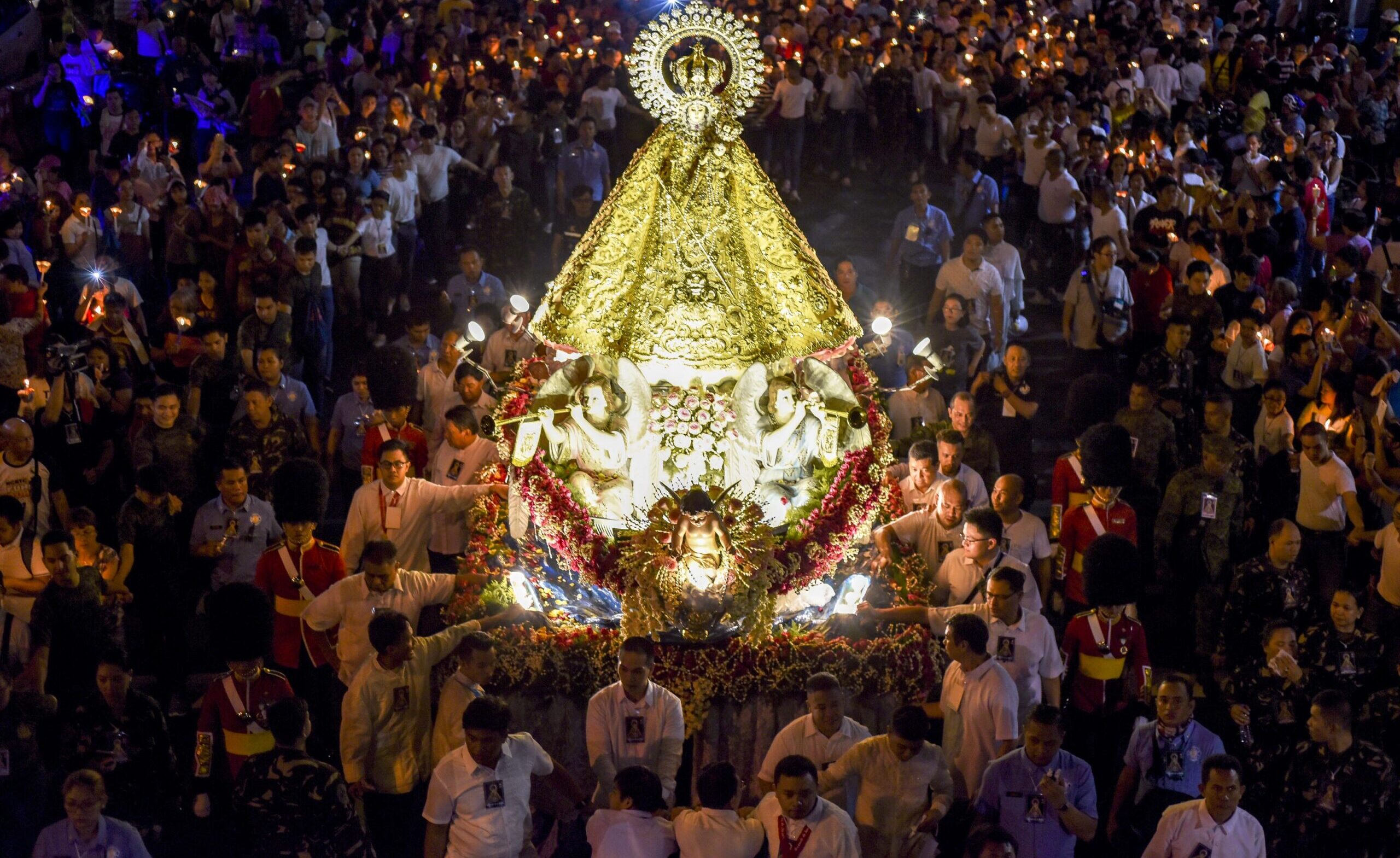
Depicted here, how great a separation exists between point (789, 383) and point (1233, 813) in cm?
404

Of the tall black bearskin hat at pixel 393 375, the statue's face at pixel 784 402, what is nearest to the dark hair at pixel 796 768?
the statue's face at pixel 784 402

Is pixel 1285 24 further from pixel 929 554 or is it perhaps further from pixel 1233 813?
pixel 1233 813

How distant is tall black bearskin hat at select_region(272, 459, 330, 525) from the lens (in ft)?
35.6

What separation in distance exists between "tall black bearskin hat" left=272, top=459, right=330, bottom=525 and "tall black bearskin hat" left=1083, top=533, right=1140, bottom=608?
4496 mm

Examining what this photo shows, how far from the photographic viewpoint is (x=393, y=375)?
13.7 meters

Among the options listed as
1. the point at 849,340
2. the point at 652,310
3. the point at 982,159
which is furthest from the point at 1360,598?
the point at 982,159

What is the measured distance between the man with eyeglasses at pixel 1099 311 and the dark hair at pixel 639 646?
22.9 feet

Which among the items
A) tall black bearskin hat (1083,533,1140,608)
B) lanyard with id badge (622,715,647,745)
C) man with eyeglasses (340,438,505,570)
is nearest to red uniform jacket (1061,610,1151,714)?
tall black bearskin hat (1083,533,1140,608)

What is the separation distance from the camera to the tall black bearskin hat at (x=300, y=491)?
428 inches

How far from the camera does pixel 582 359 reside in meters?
11.5

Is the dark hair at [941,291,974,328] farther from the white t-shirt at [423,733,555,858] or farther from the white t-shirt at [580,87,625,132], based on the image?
the white t-shirt at [423,733,555,858]

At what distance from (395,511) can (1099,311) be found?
6.61 m

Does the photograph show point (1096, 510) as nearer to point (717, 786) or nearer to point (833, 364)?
point (833, 364)

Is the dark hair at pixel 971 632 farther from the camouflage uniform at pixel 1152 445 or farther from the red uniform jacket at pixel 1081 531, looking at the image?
the camouflage uniform at pixel 1152 445
